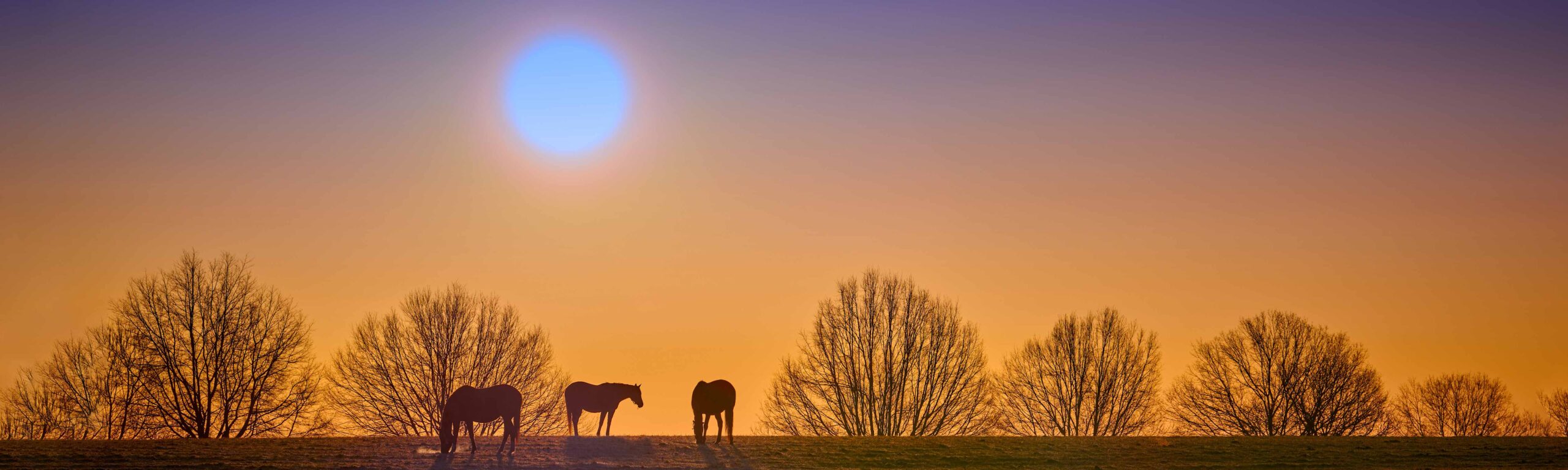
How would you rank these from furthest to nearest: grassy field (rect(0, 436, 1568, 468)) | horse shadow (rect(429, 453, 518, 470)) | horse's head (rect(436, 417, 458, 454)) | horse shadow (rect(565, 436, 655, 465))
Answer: horse's head (rect(436, 417, 458, 454))
horse shadow (rect(565, 436, 655, 465))
grassy field (rect(0, 436, 1568, 468))
horse shadow (rect(429, 453, 518, 470))

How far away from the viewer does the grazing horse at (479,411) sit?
3178 centimetres

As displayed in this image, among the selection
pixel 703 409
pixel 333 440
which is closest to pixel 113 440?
pixel 333 440

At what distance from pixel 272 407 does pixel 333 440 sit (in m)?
24.3

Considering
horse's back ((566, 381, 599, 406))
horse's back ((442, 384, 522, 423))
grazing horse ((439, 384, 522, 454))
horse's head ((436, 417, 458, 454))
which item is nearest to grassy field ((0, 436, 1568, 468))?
horse's head ((436, 417, 458, 454))

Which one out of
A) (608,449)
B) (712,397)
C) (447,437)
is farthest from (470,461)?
(712,397)

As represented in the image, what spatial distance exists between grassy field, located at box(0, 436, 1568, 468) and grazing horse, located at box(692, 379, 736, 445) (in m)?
0.63

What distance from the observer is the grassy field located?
2989cm

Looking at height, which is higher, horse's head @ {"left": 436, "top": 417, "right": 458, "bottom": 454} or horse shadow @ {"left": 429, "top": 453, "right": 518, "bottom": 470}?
horse's head @ {"left": 436, "top": 417, "right": 458, "bottom": 454}

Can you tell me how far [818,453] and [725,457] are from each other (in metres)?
3.45

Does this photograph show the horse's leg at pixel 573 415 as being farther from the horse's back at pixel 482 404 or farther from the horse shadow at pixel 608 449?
the horse's back at pixel 482 404

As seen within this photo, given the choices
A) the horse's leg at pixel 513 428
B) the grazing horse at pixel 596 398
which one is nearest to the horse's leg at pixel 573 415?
the grazing horse at pixel 596 398

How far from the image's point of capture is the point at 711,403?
35.8m

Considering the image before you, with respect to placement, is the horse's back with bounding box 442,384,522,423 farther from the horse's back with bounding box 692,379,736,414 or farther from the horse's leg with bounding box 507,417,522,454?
the horse's back with bounding box 692,379,736,414

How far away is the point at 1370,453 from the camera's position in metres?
36.5
